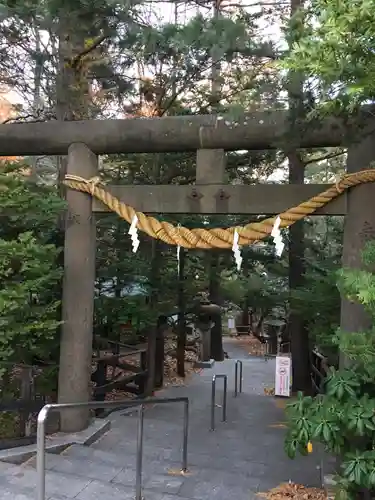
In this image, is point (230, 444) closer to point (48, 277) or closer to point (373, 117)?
point (48, 277)

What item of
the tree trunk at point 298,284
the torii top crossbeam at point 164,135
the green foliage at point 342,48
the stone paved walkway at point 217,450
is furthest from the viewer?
the tree trunk at point 298,284

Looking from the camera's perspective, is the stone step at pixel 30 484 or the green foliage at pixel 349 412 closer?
the green foliage at pixel 349 412

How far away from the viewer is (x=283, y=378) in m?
9.19

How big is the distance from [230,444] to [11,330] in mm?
2970

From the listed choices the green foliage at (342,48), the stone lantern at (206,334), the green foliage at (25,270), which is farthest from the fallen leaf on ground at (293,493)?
the stone lantern at (206,334)

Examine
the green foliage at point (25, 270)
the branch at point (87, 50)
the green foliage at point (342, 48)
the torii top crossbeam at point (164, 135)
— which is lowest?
the green foliage at point (25, 270)

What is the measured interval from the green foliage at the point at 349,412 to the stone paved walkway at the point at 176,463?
39.5 inches

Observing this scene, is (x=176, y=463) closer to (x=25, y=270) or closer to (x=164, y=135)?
(x=25, y=270)

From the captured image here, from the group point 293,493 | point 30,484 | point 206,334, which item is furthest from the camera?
point 206,334

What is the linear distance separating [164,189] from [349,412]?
301 cm

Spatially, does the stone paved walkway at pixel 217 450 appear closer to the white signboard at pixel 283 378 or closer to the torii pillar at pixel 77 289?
the white signboard at pixel 283 378

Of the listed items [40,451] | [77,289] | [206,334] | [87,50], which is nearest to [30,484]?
[40,451]

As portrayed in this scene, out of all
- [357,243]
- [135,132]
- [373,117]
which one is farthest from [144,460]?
[373,117]

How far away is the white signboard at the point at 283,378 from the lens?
29.4 ft
